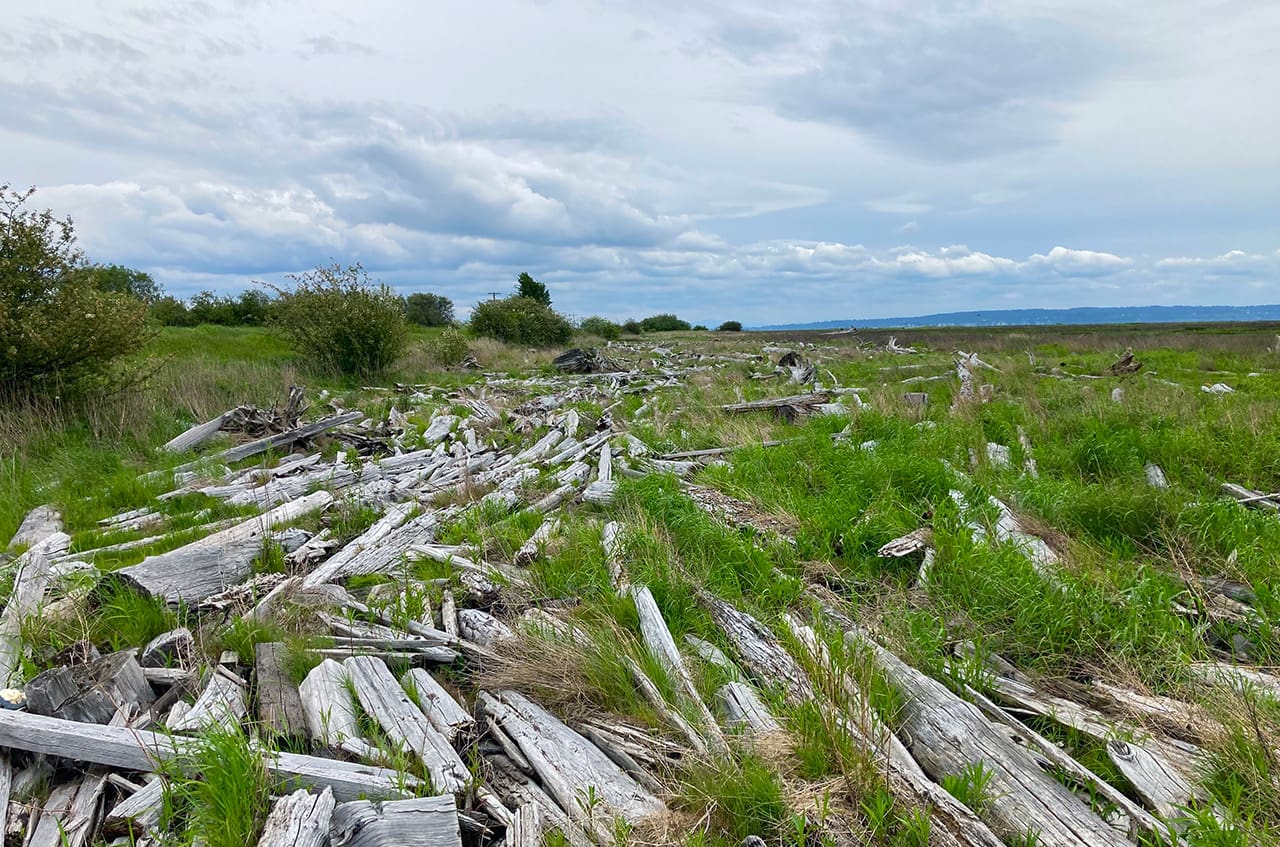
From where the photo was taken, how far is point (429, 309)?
67.4 metres

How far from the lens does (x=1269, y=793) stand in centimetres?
249

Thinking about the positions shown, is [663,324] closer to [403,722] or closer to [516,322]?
[516,322]

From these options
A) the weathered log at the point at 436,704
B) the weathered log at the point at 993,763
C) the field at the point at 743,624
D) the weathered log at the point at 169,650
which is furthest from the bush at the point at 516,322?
the weathered log at the point at 993,763

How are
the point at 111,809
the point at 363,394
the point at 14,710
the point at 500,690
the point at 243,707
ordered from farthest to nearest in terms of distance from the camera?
the point at 363,394
the point at 500,690
the point at 243,707
the point at 14,710
the point at 111,809

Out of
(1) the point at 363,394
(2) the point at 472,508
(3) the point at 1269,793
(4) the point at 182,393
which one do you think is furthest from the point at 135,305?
(3) the point at 1269,793

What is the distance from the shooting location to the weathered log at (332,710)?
3.05 meters

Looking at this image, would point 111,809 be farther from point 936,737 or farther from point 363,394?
point 363,394

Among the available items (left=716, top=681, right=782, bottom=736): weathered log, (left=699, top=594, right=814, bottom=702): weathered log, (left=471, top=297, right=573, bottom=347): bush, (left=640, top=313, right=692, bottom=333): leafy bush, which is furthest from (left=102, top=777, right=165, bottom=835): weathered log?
(left=640, top=313, right=692, bottom=333): leafy bush

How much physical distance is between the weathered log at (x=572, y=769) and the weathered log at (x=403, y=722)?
337 millimetres

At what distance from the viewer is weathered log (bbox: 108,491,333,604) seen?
179 inches

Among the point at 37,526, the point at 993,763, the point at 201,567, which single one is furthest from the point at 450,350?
the point at 993,763

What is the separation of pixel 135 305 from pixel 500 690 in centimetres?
1206

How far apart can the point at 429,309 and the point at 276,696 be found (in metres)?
68.6

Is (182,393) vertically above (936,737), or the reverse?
(182,393)
